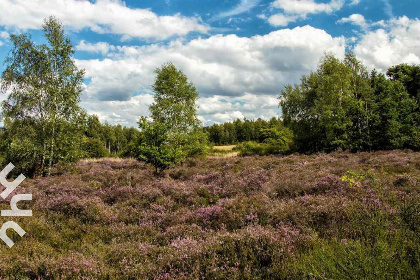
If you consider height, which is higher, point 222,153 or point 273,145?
point 273,145

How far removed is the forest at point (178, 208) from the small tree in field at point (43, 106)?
7 centimetres

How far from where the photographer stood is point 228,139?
114375mm

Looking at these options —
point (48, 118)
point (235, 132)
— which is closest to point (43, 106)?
point (48, 118)

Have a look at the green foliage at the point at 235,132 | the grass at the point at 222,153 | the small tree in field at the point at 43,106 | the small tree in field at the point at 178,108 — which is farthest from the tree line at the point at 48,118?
the green foliage at the point at 235,132

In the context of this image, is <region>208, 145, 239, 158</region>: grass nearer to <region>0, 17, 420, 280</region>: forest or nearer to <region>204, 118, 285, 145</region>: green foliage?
<region>0, 17, 420, 280</region>: forest

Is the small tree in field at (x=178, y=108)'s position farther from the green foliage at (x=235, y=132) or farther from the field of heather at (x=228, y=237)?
the green foliage at (x=235, y=132)

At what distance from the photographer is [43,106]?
1662 centimetres

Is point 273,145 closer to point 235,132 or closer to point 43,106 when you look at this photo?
point 43,106

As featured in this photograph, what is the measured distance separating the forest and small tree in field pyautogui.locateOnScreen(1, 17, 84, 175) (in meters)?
0.07

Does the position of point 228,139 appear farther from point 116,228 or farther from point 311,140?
point 116,228

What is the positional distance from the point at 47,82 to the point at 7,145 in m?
4.90

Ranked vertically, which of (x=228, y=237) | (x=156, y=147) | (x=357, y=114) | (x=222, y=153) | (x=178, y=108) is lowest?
(x=222, y=153)

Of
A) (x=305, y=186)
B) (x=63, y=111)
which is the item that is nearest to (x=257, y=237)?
(x=305, y=186)

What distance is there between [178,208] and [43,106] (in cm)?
1446
